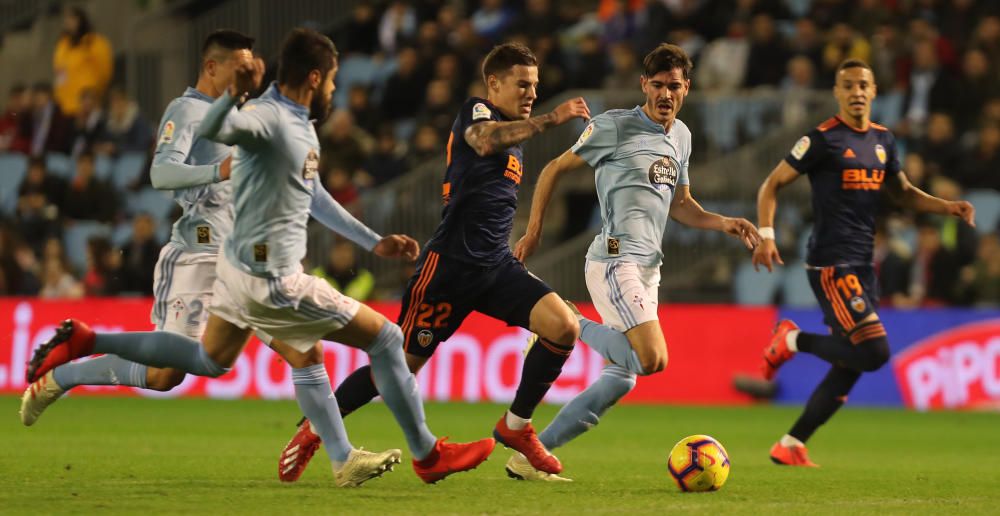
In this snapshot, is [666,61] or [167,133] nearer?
[167,133]

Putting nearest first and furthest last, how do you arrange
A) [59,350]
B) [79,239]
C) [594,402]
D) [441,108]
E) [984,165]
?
[59,350] → [594,402] → [984,165] → [441,108] → [79,239]

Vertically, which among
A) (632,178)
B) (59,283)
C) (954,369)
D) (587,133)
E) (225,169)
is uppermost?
(587,133)

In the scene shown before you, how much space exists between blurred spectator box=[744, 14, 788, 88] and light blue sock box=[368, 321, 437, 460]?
11.4 meters

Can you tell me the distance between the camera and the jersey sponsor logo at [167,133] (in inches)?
309

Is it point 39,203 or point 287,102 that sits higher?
point 287,102

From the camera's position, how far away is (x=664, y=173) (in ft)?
27.6

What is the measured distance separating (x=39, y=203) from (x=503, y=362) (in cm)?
686

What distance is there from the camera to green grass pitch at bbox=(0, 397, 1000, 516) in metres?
6.99

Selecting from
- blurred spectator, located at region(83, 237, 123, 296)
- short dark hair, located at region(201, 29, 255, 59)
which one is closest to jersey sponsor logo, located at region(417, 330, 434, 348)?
short dark hair, located at region(201, 29, 255, 59)

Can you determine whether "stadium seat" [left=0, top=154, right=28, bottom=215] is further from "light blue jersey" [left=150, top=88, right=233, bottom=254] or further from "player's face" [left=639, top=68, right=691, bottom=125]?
"player's face" [left=639, top=68, right=691, bottom=125]

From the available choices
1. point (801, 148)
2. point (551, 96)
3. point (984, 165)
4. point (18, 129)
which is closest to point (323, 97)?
point (801, 148)

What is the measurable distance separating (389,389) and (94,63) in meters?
14.7

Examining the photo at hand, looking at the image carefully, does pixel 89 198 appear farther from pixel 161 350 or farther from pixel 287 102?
pixel 287 102

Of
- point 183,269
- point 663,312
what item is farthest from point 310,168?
point 663,312
